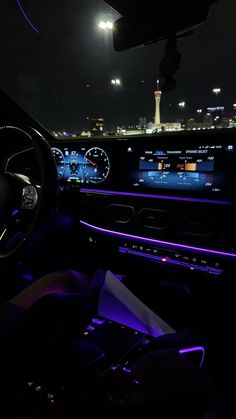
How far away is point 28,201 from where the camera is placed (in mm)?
1654

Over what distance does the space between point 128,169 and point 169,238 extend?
22.5 inches

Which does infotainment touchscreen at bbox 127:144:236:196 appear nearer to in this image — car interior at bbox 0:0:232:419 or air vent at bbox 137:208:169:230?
car interior at bbox 0:0:232:419

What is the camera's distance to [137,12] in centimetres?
192

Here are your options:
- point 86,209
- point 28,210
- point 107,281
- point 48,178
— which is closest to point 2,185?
point 28,210

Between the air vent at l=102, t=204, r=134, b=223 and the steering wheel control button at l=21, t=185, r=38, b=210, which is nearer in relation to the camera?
the steering wheel control button at l=21, t=185, r=38, b=210

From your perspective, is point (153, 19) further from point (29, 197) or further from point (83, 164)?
point (29, 197)

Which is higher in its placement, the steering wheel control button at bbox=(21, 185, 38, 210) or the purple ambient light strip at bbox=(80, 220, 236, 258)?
the steering wheel control button at bbox=(21, 185, 38, 210)

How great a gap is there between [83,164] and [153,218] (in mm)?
735

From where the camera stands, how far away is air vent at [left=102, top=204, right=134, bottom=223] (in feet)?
7.57

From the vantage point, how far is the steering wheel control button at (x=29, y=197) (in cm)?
164

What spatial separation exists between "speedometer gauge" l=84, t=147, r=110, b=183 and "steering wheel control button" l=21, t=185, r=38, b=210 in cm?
87

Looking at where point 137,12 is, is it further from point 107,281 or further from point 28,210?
point 107,281

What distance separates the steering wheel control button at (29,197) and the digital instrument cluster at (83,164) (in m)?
0.87

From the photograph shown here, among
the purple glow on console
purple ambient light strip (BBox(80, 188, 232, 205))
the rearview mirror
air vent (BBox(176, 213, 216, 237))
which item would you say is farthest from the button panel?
the rearview mirror
